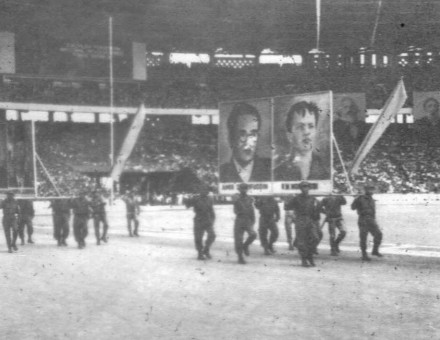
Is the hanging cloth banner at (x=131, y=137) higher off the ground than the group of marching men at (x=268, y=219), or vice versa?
the hanging cloth banner at (x=131, y=137)

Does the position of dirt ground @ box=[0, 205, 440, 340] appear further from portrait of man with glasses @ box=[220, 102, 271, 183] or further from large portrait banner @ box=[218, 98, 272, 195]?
portrait of man with glasses @ box=[220, 102, 271, 183]

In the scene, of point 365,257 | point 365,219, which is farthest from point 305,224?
point 365,257

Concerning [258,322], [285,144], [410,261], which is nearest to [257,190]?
[285,144]

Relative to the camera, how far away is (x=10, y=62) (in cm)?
4788

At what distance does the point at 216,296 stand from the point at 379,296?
226 centimetres

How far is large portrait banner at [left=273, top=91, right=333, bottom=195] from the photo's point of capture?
12.8 m

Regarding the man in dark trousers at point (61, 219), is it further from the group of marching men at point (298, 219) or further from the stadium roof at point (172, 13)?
the stadium roof at point (172, 13)

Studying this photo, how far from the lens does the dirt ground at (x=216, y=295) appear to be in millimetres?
7246

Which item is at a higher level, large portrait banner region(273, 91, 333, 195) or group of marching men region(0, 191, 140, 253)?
large portrait banner region(273, 91, 333, 195)

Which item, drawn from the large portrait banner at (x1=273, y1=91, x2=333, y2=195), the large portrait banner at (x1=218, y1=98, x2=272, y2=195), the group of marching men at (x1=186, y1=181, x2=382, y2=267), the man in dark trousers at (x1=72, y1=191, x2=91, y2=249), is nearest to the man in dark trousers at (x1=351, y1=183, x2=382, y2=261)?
the group of marching men at (x1=186, y1=181, x2=382, y2=267)

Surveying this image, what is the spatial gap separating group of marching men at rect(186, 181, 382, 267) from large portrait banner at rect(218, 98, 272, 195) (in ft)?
1.27

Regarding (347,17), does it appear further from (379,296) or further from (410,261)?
(379,296)

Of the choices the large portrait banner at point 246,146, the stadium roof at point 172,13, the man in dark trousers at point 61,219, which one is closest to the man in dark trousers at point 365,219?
the large portrait banner at point 246,146

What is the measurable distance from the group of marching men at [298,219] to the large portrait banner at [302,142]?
290 mm
